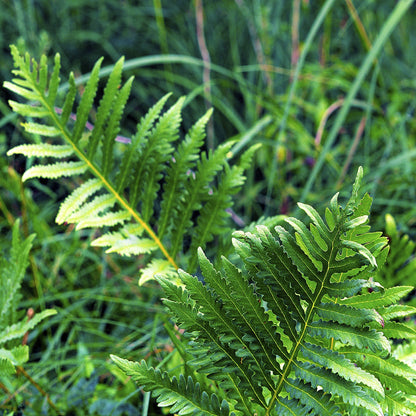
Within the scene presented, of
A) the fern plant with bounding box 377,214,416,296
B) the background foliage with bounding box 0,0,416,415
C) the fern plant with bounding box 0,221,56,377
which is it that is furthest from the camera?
the background foliage with bounding box 0,0,416,415

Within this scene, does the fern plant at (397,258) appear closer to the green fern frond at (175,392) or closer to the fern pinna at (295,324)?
the fern pinna at (295,324)

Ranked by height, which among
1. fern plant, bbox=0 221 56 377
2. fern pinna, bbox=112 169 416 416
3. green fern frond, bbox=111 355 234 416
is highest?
fern pinna, bbox=112 169 416 416

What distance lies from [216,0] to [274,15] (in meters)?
0.53

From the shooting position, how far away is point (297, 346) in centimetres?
76

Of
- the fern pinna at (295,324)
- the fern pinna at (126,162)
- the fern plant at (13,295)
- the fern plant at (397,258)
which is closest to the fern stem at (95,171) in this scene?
the fern pinna at (126,162)

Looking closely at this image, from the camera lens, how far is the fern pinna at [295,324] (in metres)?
0.70

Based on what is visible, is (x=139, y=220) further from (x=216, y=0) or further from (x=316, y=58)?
(x=216, y=0)

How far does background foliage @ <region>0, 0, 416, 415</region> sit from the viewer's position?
1545mm

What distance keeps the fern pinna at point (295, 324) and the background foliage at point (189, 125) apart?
1.36 feet

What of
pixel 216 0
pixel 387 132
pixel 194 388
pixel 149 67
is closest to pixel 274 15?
pixel 216 0

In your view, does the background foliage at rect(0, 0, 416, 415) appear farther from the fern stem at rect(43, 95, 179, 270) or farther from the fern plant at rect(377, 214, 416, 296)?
the fern stem at rect(43, 95, 179, 270)

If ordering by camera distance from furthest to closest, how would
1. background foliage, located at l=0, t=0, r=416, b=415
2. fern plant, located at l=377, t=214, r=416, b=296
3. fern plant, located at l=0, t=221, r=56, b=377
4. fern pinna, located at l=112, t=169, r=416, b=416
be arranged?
background foliage, located at l=0, t=0, r=416, b=415 → fern plant, located at l=377, t=214, r=416, b=296 → fern plant, located at l=0, t=221, r=56, b=377 → fern pinna, located at l=112, t=169, r=416, b=416

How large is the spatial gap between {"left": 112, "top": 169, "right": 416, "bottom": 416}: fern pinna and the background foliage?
1.36 feet

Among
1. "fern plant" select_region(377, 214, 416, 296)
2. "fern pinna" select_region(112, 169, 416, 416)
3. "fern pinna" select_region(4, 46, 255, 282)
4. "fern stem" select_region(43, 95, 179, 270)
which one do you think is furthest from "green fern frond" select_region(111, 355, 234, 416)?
"fern plant" select_region(377, 214, 416, 296)
